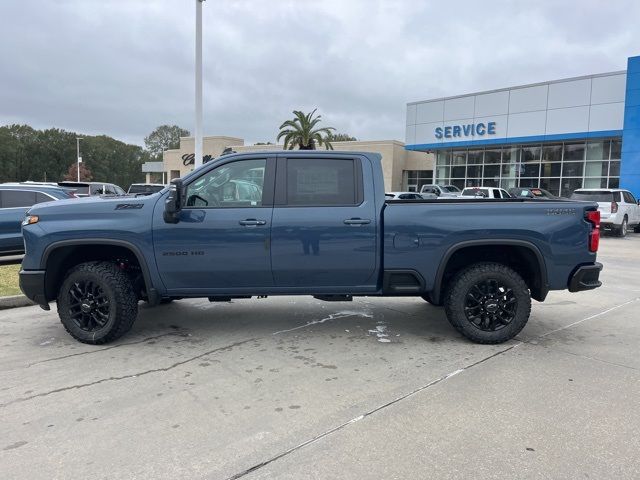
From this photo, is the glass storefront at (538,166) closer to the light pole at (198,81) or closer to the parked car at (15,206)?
the light pole at (198,81)

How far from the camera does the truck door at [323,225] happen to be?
16.5 feet

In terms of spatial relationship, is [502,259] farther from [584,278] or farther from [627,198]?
[627,198]

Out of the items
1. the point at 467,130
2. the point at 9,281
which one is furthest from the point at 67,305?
the point at 467,130

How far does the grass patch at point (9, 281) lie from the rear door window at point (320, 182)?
4701mm

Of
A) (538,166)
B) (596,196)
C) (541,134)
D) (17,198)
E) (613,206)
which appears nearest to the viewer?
(17,198)

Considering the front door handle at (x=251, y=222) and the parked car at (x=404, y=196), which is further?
the parked car at (x=404, y=196)

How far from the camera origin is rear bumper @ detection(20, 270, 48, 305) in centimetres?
505

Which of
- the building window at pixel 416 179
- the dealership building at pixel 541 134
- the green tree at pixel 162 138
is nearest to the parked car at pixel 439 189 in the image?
the dealership building at pixel 541 134

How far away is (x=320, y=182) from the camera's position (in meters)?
5.23

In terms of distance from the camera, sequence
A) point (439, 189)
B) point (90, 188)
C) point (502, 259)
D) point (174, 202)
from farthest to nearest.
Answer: point (439, 189) → point (90, 188) → point (502, 259) → point (174, 202)

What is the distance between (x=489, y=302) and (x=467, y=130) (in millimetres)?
29849

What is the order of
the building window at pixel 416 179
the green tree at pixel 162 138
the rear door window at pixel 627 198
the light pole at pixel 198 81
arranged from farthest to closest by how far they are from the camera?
the green tree at pixel 162 138 → the building window at pixel 416 179 → the rear door window at pixel 627 198 → the light pole at pixel 198 81

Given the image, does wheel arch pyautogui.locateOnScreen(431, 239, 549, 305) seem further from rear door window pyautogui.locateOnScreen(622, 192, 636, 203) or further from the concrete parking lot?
rear door window pyautogui.locateOnScreen(622, 192, 636, 203)

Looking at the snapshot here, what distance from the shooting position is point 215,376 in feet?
14.5
